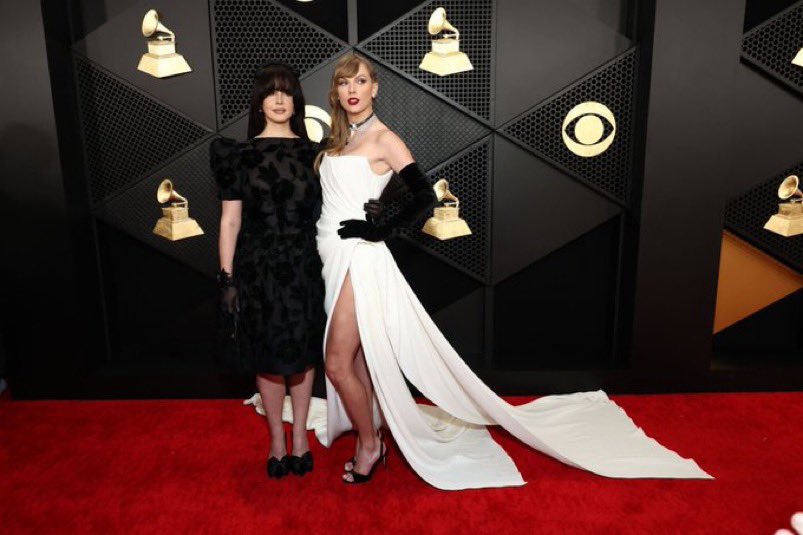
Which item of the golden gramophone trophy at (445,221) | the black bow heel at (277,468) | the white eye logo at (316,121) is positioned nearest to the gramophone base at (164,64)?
the white eye logo at (316,121)

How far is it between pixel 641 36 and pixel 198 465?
115 inches

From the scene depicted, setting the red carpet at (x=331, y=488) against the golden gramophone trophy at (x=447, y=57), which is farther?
the golden gramophone trophy at (x=447, y=57)

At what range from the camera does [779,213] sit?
138 inches

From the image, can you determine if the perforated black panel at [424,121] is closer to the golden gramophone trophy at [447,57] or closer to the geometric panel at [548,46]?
the geometric panel at [548,46]

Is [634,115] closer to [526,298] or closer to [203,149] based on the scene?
[526,298]

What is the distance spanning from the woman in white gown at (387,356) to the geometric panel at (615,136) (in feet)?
3.74

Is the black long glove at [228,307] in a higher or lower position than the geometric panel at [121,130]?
lower

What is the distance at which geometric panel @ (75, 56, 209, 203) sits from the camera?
11.4 ft

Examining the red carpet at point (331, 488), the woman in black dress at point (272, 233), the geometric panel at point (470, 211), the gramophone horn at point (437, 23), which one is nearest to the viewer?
the red carpet at point (331, 488)

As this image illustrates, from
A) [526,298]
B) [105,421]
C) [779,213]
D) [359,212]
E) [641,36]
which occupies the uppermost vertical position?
[641,36]

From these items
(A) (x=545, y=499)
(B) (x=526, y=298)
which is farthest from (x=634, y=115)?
(A) (x=545, y=499)

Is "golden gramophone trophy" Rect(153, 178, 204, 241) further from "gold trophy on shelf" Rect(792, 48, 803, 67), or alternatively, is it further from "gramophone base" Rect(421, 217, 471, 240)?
"gold trophy on shelf" Rect(792, 48, 803, 67)

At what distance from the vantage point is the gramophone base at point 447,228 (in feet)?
11.0

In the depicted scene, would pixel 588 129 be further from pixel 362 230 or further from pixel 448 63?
pixel 362 230
